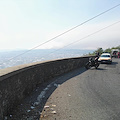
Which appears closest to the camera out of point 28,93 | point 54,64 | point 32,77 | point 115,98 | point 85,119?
point 85,119

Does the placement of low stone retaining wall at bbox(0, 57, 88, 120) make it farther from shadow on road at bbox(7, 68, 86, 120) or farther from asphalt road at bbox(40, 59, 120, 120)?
asphalt road at bbox(40, 59, 120, 120)

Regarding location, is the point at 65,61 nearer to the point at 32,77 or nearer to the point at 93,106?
the point at 32,77

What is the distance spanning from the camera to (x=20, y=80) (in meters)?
4.57

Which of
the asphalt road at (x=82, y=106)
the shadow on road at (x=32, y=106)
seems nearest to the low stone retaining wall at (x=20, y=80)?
the shadow on road at (x=32, y=106)

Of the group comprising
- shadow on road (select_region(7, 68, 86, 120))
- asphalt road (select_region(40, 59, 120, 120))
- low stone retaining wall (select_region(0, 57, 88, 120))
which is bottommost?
asphalt road (select_region(40, 59, 120, 120))

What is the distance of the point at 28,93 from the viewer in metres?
5.20

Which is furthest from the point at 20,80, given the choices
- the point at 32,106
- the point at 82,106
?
the point at 82,106

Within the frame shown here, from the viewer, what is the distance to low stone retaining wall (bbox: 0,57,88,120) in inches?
133

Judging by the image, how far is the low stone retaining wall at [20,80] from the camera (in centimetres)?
338

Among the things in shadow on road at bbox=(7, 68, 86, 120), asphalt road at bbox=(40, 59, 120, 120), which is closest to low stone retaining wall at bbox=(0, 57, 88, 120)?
shadow on road at bbox=(7, 68, 86, 120)

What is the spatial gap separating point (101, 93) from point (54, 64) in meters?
4.29

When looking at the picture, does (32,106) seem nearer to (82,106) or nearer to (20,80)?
(20,80)

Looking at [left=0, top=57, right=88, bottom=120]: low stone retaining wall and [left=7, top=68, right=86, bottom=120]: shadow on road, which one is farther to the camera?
[left=7, top=68, right=86, bottom=120]: shadow on road

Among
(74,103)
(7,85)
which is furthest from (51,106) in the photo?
(7,85)
